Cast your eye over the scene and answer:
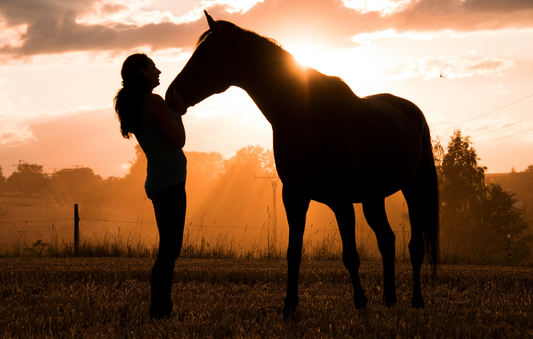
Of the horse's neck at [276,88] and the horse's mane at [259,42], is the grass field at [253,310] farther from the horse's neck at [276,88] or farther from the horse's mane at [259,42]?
the horse's mane at [259,42]

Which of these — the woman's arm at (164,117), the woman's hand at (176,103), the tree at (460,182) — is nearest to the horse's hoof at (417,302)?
the woman's arm at (164,117)

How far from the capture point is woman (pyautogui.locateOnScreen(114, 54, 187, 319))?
3.13 meters

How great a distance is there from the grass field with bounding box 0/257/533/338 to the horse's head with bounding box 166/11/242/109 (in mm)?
1888

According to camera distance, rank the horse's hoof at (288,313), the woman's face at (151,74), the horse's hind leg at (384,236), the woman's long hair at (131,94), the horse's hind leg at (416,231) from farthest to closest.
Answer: the horse's hind leg at (416,231) → the horse's hind leg at (384,236) → the horse's hoof at (288,313) → the woman's face at (151,74) → the woman's long hair at (131,94)

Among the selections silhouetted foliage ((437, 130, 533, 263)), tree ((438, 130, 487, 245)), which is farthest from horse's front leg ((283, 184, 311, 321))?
tree ((438, 130, 487, 245))

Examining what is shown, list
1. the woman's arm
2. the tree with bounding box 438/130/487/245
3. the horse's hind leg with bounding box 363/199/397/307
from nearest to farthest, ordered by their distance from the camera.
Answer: the woman's arm, the horse's hind leg with bounding box 363/199/397/307, the tree with bounding box 438/130/487/245

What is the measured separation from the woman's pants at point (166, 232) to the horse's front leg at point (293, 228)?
37.7 inches

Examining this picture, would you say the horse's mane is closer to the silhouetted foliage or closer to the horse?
the horse

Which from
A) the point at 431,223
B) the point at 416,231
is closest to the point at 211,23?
the point at 416,231

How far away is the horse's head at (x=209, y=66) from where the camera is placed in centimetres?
326

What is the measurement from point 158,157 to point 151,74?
0.71 meters

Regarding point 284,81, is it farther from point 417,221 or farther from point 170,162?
point 417,221

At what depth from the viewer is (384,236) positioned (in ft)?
13.4

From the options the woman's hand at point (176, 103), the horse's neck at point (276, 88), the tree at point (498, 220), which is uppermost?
the horse's neck at point (276, 88)
